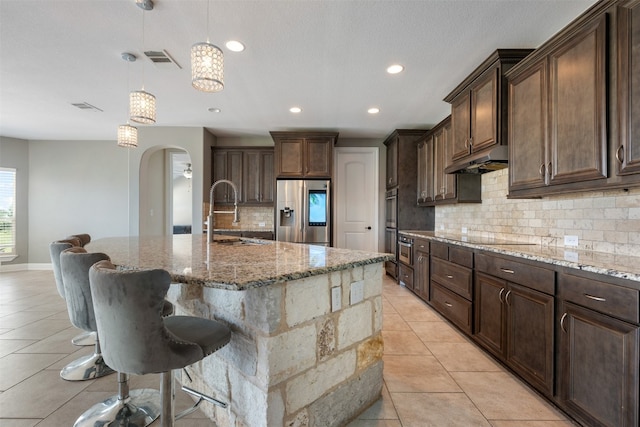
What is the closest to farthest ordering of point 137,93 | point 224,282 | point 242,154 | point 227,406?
point 224,282, point 227,406, point 137,93, point 242,154

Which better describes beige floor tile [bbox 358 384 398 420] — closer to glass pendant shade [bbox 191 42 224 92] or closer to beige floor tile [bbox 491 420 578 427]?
beige floor tile [bbox 491 420 578 427]

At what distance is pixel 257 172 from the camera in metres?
5.55

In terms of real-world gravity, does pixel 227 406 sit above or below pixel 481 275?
below

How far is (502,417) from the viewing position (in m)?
1.69

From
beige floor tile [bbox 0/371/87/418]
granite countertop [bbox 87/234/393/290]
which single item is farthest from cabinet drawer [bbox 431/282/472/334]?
beige floor tile [bbox 0/371/87/418]

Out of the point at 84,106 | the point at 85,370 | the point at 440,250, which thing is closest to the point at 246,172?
the point at 84,106

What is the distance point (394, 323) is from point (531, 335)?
1.41 metres

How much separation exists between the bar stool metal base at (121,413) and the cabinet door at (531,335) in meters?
2.31

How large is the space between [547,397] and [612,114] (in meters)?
1.72

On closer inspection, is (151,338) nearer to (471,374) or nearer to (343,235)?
(471,374)

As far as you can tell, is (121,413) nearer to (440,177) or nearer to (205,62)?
(205,62)

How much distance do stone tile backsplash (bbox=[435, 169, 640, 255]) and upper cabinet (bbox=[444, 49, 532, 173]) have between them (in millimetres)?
529

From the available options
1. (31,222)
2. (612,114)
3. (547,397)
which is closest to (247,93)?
(612,114)

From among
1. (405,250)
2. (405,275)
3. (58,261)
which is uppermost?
(58,261)
